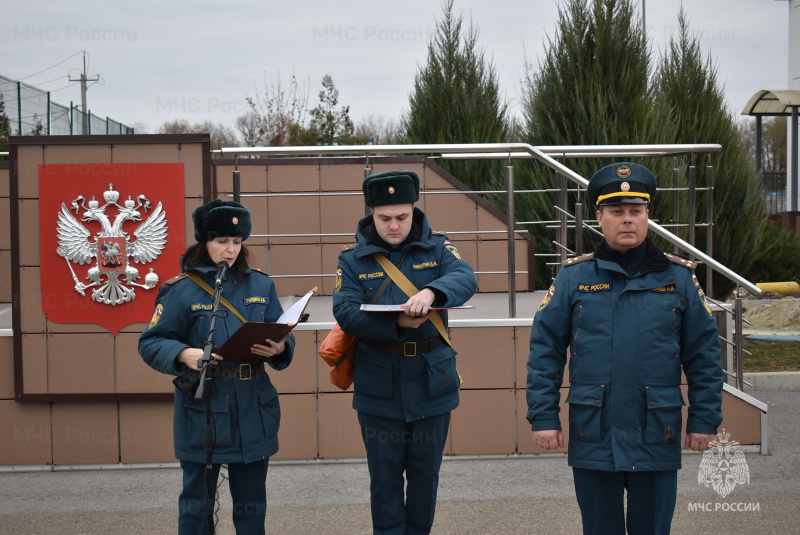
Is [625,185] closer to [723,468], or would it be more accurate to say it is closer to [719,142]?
[723,468]

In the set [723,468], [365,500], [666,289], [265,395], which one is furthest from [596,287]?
[723,468]

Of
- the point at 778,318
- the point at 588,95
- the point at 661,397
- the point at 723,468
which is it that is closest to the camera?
the point at 661,397

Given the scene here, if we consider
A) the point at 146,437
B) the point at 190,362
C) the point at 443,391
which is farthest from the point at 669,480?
the point at 146,437

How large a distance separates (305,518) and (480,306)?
2.96 metres

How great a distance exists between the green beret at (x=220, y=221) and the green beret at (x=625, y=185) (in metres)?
1.51

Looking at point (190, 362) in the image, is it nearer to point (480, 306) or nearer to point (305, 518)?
point (305, 518)

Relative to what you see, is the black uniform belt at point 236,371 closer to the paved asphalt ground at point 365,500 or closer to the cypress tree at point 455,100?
the paved asphalt ground at point 365,500

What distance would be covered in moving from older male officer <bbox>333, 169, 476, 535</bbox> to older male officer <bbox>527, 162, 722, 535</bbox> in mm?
586

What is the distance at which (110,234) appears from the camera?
6.06 meters

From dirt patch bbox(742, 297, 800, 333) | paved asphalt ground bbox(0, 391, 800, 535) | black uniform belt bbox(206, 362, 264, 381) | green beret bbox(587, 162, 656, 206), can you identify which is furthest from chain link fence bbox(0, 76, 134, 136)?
green beret bbox(587, 162, 656, 206)

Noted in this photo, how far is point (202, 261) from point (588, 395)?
175 cm

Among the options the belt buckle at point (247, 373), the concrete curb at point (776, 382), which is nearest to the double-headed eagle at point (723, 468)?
the concrete curb at point (776, 382)

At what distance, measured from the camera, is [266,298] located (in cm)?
405

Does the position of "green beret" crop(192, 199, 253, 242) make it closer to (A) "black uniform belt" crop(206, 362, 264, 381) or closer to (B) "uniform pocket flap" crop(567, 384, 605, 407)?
(A) "black uniform belt" crop(206, 362, 264, 381)
